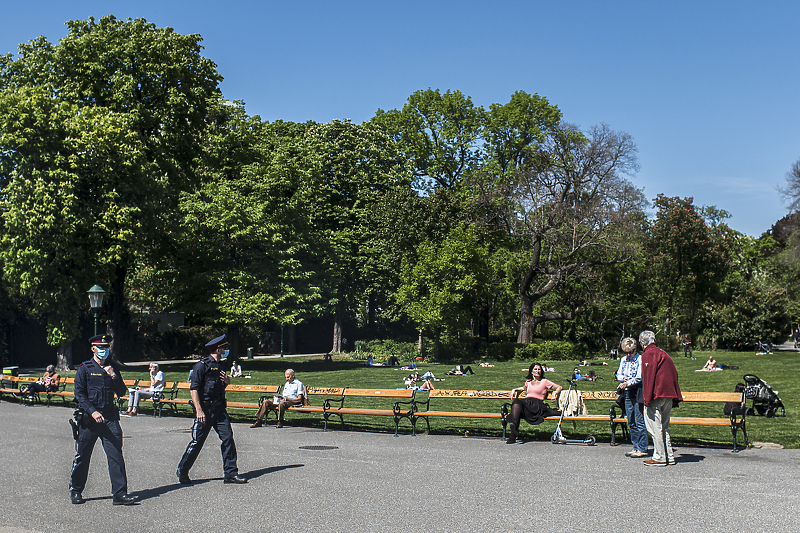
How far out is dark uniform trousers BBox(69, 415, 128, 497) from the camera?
7.61 meters

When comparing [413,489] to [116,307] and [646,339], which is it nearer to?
[646,339]

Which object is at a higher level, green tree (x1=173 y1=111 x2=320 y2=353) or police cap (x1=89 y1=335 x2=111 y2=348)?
green tree (x1=173 y1=111 x2=320 y2=353)

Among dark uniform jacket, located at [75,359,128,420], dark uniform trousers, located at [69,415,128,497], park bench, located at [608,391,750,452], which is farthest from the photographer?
park bench, located at [608,391,750,452]

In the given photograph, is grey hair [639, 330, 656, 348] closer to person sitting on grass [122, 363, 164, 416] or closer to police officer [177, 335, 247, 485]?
police officer [177, 335, 247, 485]

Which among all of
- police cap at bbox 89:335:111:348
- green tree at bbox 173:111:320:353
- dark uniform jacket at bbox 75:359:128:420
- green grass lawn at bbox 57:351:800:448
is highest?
green tree at bbox 173:111:320:353

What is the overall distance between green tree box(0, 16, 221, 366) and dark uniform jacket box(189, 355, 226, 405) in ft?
64.7

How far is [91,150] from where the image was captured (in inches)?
1155

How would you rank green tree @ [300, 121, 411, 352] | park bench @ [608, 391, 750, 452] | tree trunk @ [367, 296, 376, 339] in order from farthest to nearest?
tree trunk @ [367, 296, 376, 339], green tree @ [300, 121, 411, 352], park bench @ [608, 391, 750, 452]

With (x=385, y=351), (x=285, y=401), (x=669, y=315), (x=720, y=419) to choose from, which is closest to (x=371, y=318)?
(x=385, y=351)

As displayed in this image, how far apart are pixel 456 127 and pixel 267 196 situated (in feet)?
62.1

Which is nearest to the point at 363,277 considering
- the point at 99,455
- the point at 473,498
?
the point at 99,455

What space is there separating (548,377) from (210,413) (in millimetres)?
21252

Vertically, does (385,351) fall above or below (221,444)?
above

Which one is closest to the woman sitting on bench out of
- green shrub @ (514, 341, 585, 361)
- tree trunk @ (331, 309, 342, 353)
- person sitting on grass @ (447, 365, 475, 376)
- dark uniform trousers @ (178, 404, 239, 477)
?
dark uniform trousers @ (178, 404, 239, 477)
